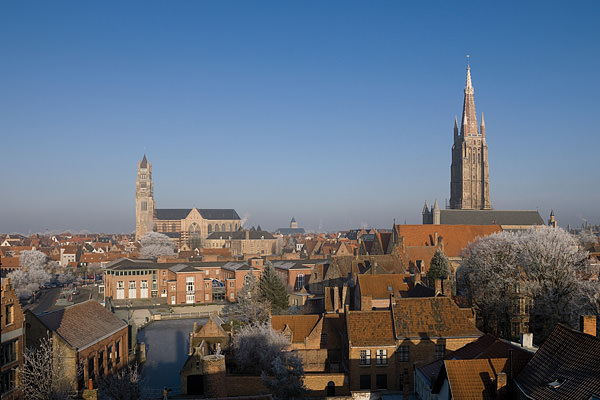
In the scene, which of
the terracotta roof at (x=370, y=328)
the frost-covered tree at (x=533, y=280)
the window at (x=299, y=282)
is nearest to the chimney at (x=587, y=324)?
the terracotta roof at (x=370, y=328)

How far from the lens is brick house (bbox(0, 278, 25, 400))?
24.7m

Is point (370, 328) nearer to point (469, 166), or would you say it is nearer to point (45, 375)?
point (45, 375)

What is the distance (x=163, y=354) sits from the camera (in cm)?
5069

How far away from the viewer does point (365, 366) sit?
32469 mm

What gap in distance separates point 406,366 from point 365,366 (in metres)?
2.46

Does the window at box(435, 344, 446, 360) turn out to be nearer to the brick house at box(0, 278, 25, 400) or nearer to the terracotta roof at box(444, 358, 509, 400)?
the terracotta roof at box(444, 358, 509, 400)

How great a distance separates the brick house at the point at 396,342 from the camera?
106ft

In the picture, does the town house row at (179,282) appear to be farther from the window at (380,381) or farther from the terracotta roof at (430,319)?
the window at (380,381)

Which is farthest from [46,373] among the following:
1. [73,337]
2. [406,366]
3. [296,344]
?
[406,366]

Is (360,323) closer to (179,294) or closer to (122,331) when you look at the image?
(122,331)

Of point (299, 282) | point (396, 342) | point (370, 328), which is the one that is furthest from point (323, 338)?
point (299, 282)

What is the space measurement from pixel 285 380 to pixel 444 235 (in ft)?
209

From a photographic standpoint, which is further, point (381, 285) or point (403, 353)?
point (381, 285)

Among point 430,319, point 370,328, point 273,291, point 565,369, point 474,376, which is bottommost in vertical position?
point 273,291
